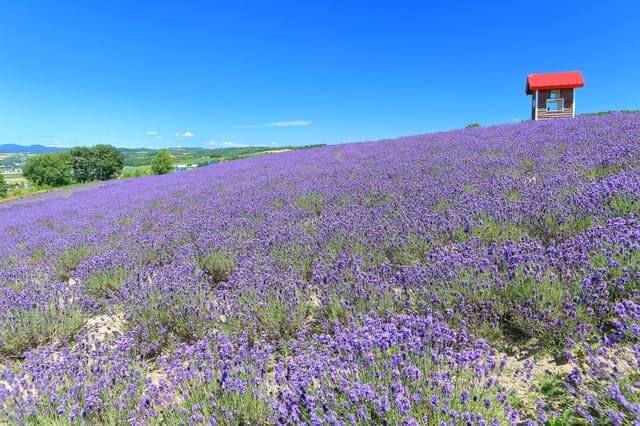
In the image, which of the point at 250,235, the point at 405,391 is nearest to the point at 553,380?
the point at 405,391

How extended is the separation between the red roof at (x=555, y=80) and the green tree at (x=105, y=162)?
157 feet

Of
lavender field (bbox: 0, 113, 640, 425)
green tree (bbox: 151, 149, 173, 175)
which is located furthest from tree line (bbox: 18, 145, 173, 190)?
lavender field (bbox: 0, 113, 640, 425)

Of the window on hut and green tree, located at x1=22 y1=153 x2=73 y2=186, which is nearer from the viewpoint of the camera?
the window on hut

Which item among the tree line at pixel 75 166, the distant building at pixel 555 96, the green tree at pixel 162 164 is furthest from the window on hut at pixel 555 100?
the tree line at pixel 75 166

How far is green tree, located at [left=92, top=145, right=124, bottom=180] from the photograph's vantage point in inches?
1934

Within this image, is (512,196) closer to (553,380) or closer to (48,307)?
(553,380)

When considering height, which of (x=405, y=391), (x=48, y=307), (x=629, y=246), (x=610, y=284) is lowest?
(x=48, y=307)

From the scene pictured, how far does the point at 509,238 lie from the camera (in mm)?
3094

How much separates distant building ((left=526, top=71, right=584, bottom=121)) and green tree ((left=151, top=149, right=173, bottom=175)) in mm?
33961

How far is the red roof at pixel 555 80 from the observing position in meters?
17.3

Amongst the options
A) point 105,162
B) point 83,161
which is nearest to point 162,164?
point 105,162

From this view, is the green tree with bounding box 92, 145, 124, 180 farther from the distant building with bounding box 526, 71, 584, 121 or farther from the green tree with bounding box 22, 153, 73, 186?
the distant building with bounding box 526, 71, 584, 121

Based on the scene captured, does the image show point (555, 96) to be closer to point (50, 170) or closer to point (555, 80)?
point (555, 80)

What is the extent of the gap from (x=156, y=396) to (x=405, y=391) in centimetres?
118
